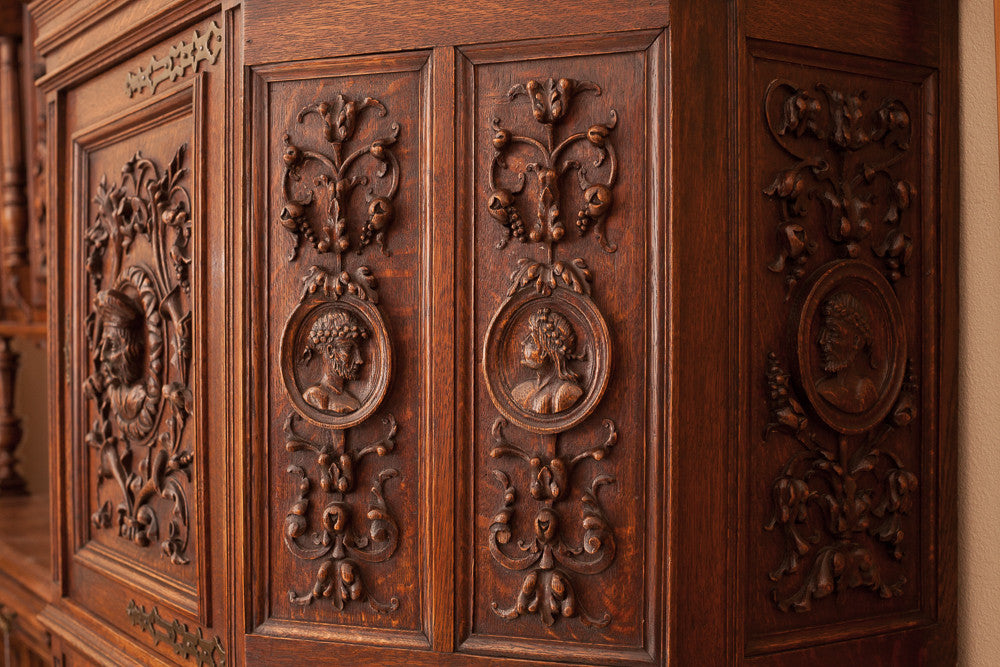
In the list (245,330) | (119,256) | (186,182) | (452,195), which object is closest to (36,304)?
(119,256)

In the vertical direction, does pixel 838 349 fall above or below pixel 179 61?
below

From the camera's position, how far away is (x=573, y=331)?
1.26 metres

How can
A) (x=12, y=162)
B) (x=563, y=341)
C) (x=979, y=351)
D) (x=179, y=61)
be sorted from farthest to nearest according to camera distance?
(x=12, y=162) < (x=179, y=61) < (x=979, y=351) < (x=563, y=341)

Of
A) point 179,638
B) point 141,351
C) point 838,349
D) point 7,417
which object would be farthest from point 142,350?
point 7,417

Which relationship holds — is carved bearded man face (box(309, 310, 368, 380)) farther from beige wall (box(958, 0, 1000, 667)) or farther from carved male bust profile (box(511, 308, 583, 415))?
beige wall (box(958, 0, 1000, 667))

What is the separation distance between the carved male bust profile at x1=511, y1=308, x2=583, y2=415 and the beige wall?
2.36ft

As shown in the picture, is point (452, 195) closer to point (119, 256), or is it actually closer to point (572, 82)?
point (572, 82)

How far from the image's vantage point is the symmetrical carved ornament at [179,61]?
1483 millimetres

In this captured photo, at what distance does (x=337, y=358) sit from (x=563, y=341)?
0.37 m

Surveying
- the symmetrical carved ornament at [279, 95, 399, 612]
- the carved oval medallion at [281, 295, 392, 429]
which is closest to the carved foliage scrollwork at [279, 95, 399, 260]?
the symmetrical carved ornament at [279, 95, 399, 612]

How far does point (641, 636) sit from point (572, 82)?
2.70 ft

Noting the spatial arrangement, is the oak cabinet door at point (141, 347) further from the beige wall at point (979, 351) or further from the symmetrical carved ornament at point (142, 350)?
the beige wall at point (979, 351)

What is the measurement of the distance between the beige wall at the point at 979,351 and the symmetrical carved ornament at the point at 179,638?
4.28 feet

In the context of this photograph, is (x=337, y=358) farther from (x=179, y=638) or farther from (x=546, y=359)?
(x=179, y=638)
